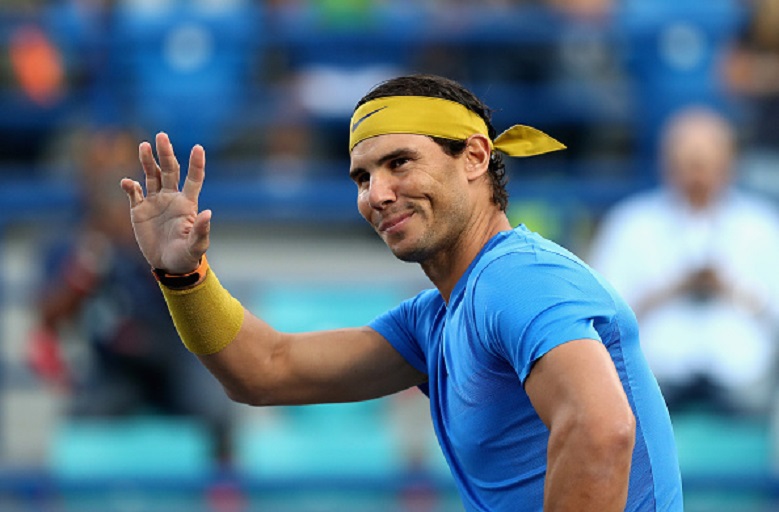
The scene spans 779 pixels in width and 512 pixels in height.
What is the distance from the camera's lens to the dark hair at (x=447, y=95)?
3.27 metres

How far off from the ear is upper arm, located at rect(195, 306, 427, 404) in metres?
0.69

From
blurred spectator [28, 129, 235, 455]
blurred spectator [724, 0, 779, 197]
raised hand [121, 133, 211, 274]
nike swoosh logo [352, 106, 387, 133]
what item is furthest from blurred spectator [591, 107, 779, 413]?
raised hand [121, 133, 211, 274]

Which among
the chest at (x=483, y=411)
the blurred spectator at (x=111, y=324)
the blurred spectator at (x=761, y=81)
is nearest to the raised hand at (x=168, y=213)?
the chest at (x=483, y=411)

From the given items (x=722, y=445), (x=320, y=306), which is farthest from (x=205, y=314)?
(x=722, y=445)

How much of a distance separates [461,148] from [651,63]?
192 inches

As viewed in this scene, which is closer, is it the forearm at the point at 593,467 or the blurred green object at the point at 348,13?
the forearm at the point at 593,467

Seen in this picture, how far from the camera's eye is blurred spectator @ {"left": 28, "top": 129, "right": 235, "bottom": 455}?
6.64m

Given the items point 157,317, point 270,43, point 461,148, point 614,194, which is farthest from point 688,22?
point 461,148

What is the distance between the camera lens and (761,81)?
8.59 metres

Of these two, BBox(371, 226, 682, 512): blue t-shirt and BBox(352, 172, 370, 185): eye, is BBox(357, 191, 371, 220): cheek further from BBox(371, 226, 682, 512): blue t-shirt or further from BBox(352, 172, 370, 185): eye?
BBox(371, 226, 682, 512): blue t-shirt

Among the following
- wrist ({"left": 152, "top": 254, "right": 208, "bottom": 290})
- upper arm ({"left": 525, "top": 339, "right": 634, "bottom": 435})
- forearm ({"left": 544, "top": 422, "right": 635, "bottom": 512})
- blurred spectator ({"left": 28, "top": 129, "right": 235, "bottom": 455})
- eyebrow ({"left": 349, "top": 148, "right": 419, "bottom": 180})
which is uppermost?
blurred spectator ({"left": 28, "top": 129, "right": 235, "bottom": 455})

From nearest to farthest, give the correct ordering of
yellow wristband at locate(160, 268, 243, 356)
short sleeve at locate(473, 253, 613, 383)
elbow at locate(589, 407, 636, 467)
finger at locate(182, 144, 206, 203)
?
elbow at locate(589, 407, 636, 467) < short sleeve at locate(473, 253, 613, 383) < finger at locate(182, 144, 206, 203) < yellow wristband at locate(160, 268, 243, 356)

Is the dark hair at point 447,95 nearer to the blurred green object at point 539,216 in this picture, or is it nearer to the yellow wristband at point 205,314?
the yellow wristband at point 205,314

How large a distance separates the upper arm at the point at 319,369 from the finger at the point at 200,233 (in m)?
0.42
